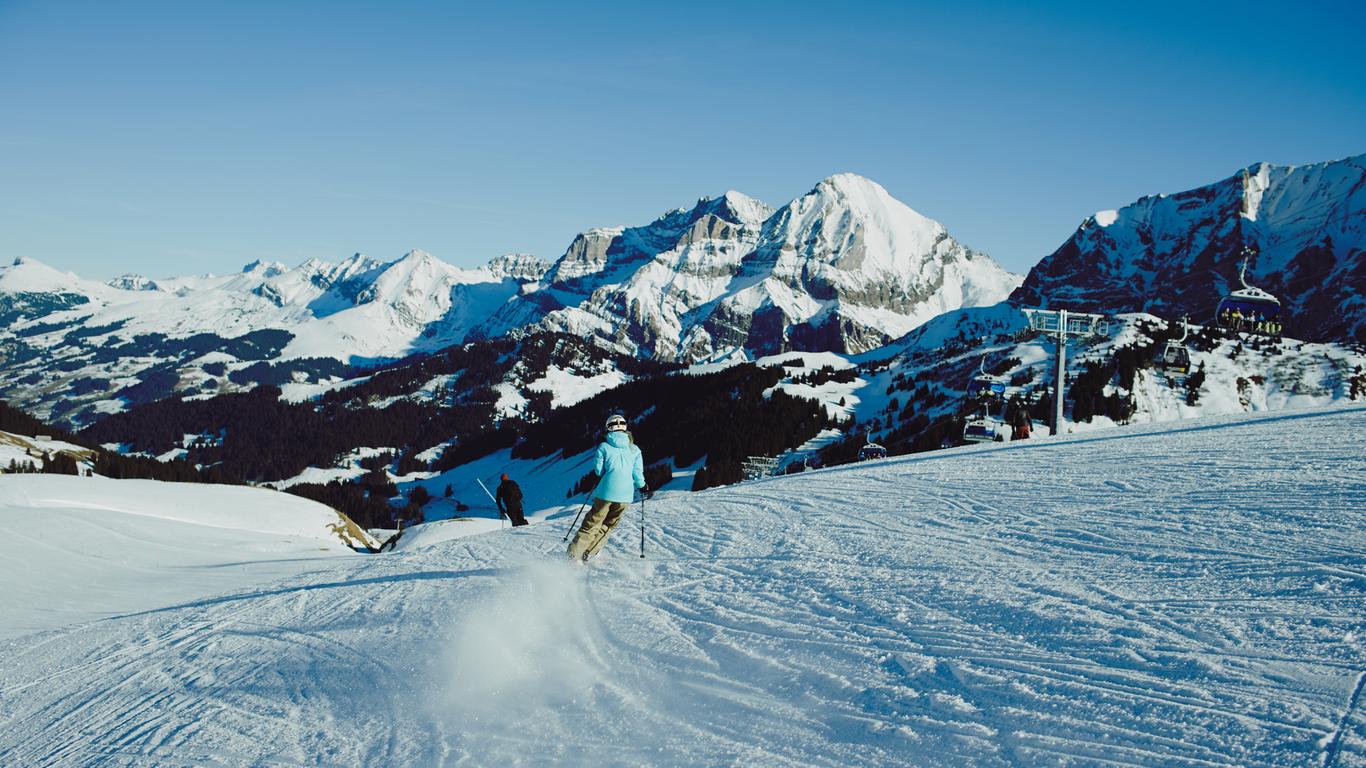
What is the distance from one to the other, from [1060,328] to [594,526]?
31.9m

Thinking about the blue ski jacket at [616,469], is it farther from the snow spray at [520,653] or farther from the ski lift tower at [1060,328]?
the ski lift tower at [1060,328]

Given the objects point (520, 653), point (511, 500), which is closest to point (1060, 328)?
point (511, 500)

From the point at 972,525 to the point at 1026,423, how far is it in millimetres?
22113

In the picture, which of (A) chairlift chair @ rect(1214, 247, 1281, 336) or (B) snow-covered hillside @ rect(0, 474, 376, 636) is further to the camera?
(A) chairlift chair @ rect(1214, 247, 1281, 336)

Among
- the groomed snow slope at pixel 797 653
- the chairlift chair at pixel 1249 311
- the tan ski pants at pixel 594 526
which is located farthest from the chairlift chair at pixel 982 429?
the tan ski pants at pixel 594 526

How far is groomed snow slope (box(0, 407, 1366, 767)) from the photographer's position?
564cm

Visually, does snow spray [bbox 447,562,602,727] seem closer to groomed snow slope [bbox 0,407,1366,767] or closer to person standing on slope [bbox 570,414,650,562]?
groomed snow slope [bbox 0,407,1366,767]

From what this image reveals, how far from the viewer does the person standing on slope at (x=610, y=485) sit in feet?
37.5

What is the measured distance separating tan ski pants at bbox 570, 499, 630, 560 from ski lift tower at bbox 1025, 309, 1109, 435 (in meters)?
28.7

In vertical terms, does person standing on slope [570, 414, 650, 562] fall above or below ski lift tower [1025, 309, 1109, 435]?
below

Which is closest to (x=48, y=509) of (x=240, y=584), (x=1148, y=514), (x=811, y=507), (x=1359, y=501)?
(x=240, y=584)

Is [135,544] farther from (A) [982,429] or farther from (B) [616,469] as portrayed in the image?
(A) [982,429]

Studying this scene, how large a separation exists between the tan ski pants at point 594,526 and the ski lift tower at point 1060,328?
2866 centimetres

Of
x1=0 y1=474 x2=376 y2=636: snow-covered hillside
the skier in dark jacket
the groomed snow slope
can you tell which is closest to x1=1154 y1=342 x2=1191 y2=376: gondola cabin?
the groomed snow slope
